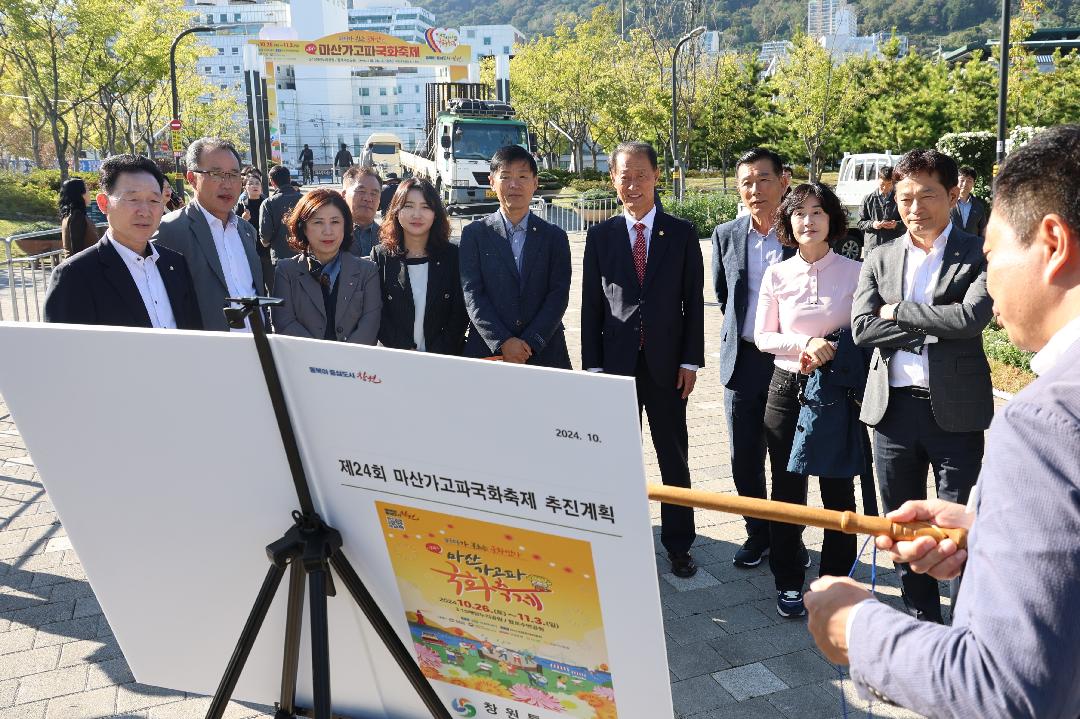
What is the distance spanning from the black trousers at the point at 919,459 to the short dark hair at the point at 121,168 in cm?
328

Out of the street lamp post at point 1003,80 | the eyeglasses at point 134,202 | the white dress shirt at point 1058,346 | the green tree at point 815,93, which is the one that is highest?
the green tree at point 815,93

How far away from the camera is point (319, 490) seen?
172 centimetres

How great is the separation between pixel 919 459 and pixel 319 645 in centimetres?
269

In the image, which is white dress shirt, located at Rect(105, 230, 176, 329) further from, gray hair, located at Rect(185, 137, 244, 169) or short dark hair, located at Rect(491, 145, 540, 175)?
short dark hair, located at Rect(491, 145, 540, 175)

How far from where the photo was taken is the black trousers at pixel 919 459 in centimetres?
337

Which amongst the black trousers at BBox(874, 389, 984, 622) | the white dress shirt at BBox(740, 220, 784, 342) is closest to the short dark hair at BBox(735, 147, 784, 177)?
the white dress shirt at BBox(740, 220, 784, 342)

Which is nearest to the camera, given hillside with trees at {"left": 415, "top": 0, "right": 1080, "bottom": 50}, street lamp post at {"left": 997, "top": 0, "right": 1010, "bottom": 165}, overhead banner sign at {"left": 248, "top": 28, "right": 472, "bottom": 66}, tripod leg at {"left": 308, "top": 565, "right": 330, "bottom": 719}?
tripod leg at {"left": 308, "top": 565, "right": 330, "bottom": 719}

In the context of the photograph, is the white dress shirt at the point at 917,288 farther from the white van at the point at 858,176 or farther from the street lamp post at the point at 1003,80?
the white van at the point at 858,176

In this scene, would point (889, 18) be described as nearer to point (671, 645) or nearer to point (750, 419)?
point (750, 419)

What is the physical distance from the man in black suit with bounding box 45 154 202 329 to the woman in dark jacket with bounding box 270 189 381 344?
66cm

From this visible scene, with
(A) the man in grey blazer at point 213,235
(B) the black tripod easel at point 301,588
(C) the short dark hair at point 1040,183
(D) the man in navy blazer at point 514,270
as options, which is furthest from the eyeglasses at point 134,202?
(C) the short dark hair at point 1040,183

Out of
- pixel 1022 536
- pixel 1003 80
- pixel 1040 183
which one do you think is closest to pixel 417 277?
pixel 1040 183

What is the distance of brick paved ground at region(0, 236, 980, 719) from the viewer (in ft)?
10.4

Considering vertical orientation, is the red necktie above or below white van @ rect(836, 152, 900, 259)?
below
